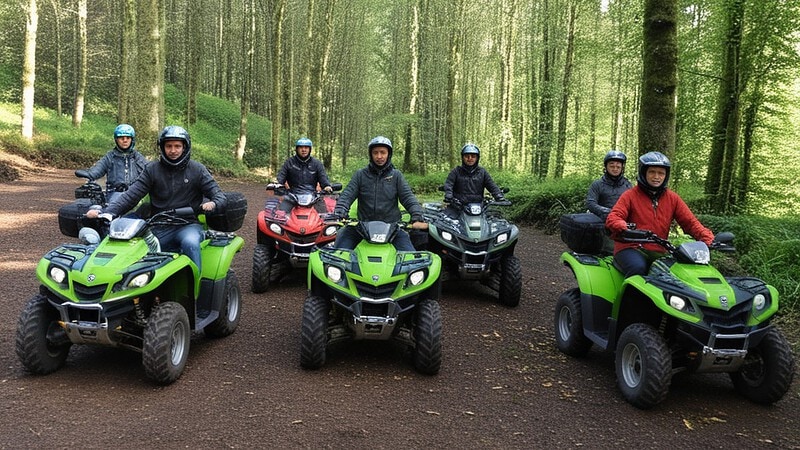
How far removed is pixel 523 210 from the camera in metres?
15.0

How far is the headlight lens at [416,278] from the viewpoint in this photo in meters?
4.84

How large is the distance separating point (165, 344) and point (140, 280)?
0.51 meters

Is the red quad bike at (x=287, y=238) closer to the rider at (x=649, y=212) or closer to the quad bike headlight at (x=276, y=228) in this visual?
the quad bike headlight at (x=276, y=228)

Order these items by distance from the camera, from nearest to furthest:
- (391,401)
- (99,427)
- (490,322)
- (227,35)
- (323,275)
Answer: (99,427) → (391,401) → (323,275) → (490,322) → (227,35)

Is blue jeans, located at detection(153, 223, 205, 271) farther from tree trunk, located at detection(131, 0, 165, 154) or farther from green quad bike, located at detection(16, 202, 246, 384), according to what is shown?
tree trunk, located at detection(131, 0, 165, 154)

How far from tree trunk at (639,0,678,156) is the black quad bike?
101 inches

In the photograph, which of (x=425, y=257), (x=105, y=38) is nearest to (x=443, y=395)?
(x=425, y=257)

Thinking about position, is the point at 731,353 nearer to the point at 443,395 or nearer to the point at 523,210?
the point at 443,395

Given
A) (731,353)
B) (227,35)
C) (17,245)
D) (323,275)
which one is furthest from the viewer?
(227,35)

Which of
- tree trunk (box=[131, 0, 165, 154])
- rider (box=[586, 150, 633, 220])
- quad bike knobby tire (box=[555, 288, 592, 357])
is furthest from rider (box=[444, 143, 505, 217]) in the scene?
tree trunk (box=[131, 0, 165, 154])

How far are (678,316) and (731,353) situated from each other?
43 centimetres

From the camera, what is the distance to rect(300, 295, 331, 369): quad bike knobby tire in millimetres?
4719

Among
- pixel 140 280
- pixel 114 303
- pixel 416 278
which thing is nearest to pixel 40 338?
pixel 114 303

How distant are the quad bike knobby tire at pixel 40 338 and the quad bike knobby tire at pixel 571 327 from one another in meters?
4.42
